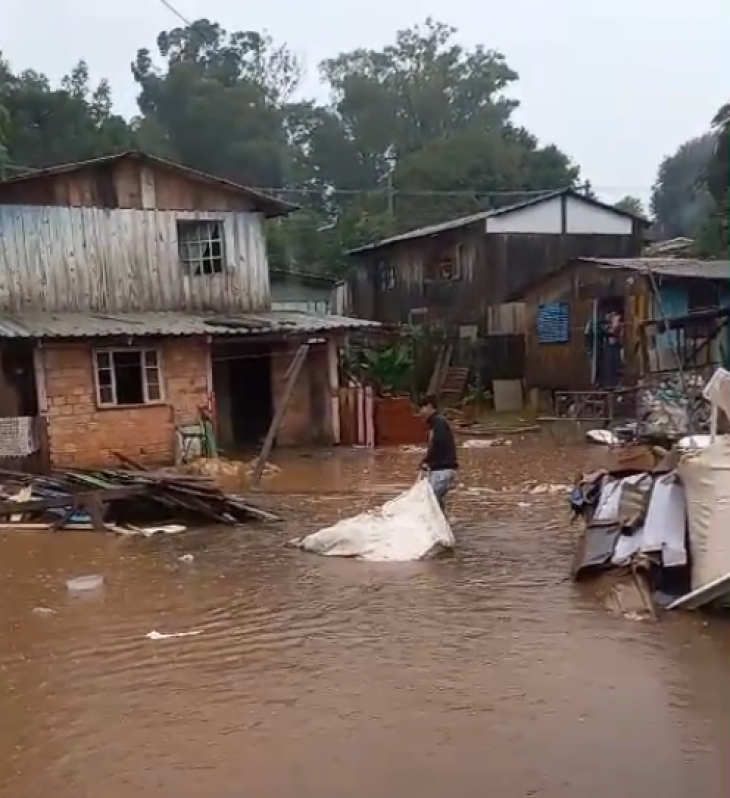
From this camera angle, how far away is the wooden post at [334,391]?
20.8 meters

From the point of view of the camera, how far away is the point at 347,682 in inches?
265

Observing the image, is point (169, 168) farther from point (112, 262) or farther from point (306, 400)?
point (306, 400)

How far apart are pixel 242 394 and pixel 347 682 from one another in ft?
52.5

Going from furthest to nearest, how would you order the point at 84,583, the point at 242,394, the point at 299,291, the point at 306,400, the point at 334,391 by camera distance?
the point at 299,291
the point at 242,394
the point at 306,400
the point at 334,391
the point at 84,583

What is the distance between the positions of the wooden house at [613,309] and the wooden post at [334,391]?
6460mm

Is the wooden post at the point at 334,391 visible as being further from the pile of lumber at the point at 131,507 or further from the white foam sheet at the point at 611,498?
the white foam sheet at the point at 611,498

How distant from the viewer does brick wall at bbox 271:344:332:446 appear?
20.8 metres

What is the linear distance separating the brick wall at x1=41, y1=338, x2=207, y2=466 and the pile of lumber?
4.89 metres

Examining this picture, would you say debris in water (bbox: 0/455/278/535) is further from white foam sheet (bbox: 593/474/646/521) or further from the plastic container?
white foam sheet (bbox: 593/474/646/521)

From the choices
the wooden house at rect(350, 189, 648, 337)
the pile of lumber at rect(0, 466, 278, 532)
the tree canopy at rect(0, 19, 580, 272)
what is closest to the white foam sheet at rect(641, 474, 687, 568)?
the pile of lumber at rect(0, 466, 278, 532)

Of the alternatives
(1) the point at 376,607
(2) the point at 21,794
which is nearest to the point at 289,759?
(2) the point at 21,794

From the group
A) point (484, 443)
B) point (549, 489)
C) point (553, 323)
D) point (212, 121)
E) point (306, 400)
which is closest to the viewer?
point (549, 489)

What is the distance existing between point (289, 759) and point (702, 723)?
2.40 m


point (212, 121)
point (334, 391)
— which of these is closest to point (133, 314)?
point (334, 391)
